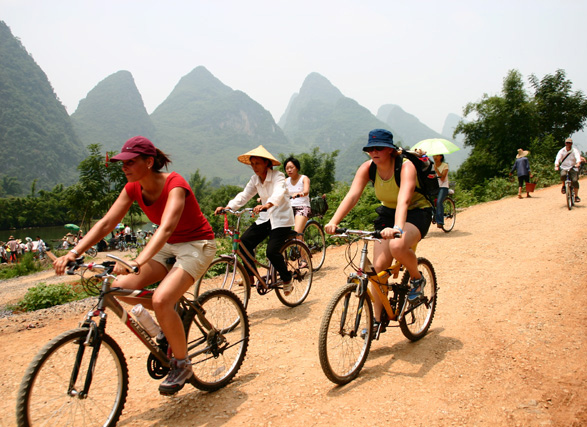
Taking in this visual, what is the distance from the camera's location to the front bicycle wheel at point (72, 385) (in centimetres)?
260

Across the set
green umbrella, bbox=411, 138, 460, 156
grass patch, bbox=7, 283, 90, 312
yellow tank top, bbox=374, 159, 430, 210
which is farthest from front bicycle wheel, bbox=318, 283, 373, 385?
grass patch, bbox=7, 283, 90, 312

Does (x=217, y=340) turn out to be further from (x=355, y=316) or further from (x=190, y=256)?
(x=355, y=316)

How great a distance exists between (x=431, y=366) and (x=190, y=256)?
2431mm

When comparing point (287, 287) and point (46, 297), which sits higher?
point (287, 287)

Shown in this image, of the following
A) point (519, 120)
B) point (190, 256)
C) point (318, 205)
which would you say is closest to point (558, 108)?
point (519, 120)

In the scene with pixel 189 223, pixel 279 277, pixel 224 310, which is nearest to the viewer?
pixel 189 223

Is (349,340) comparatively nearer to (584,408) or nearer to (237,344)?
(237,344)

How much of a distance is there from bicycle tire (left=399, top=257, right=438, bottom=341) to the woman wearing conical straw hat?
1879 mm

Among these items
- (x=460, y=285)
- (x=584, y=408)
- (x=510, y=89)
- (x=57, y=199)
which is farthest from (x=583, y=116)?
(x=57, y=199)

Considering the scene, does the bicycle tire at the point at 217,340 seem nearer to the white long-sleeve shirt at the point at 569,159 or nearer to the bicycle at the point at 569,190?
the white long-sleeve shirt at the point at 569,159

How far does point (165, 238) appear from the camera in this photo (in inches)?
119

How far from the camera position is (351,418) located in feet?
10.3

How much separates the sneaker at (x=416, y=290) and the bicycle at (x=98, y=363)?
189cm

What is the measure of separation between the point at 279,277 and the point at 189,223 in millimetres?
2612
